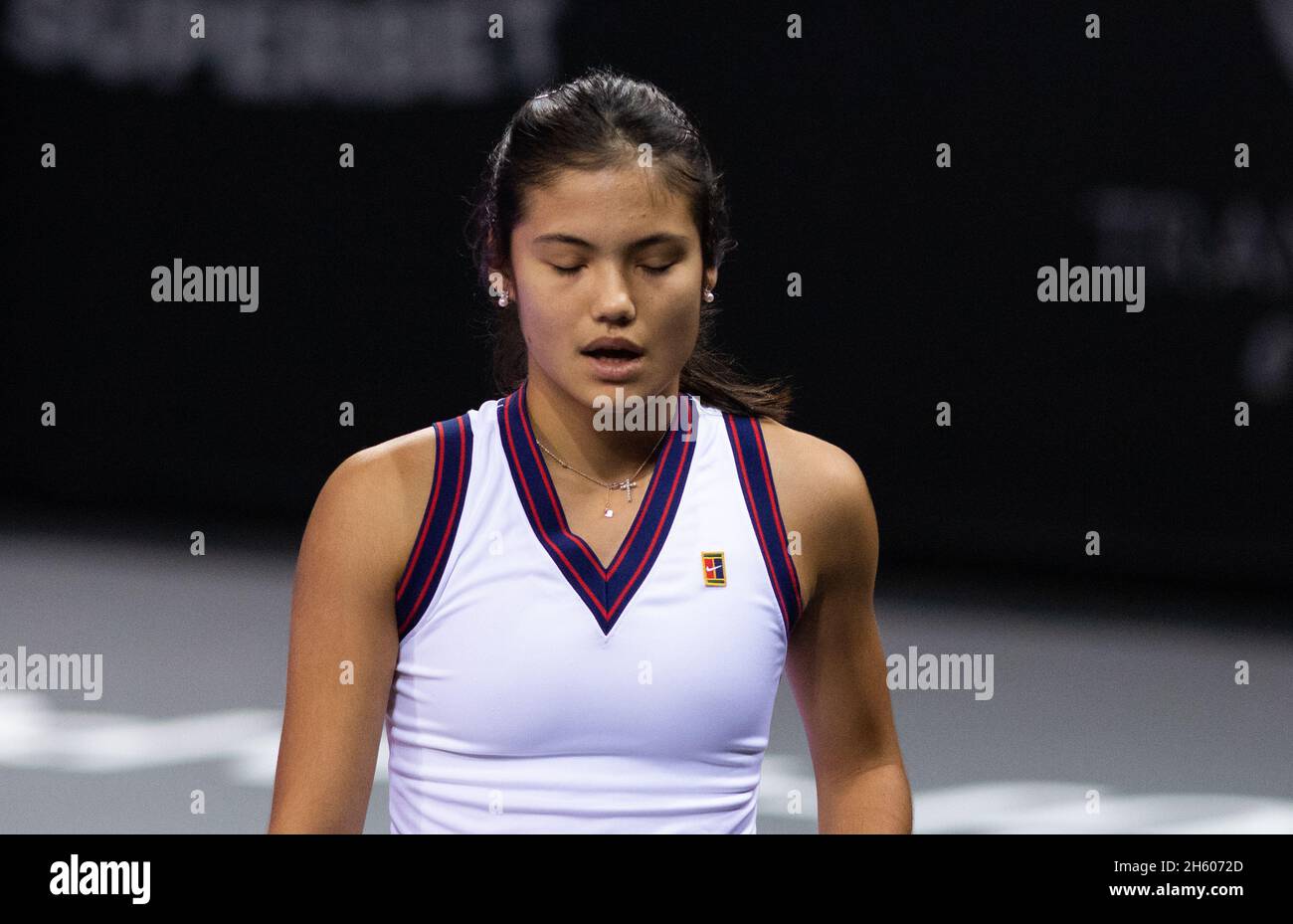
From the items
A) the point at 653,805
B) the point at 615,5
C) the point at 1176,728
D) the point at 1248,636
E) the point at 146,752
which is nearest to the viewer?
the point at 653,805

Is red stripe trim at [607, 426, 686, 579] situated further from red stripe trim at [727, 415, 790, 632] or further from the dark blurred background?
the dark blurred background

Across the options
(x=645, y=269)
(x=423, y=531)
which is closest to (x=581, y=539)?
(x=423, y=531)

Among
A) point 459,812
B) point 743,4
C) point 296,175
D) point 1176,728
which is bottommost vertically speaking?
point 1176,728

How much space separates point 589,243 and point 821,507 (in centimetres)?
34

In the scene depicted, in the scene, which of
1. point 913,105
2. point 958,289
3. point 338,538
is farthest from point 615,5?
point 338,538

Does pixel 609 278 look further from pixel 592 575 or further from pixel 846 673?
pixel 846 673

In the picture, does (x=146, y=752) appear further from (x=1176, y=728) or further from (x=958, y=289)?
(x=958, y=289)

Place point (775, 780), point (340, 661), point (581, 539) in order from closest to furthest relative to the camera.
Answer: point (340, 661), point (581, 539), point (775, 780)

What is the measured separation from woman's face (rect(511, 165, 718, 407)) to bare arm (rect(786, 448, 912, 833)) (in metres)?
0.22

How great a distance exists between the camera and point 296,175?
666 centimetres

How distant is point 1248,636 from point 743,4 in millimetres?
2592

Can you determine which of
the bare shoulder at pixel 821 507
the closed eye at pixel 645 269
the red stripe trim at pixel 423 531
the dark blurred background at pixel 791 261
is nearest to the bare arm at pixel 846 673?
the bare shoulder at pixel 821 507

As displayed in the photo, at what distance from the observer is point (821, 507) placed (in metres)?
1.78

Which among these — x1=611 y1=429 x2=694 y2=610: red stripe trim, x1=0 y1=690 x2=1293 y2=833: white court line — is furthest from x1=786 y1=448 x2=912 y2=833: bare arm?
x1=0 y1=690 x2=1293 y2=833: white court line
